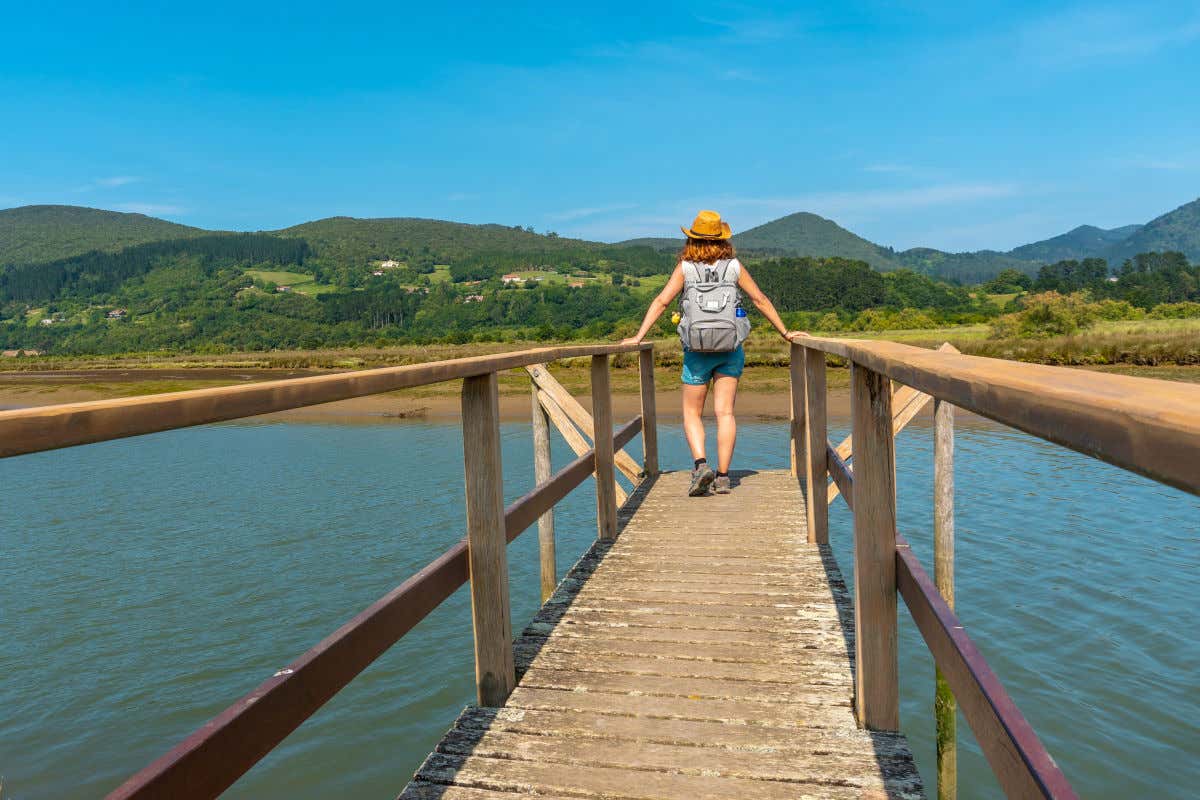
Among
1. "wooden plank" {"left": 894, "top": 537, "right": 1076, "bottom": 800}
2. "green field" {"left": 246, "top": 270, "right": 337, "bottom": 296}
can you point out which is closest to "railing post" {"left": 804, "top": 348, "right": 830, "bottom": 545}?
"wooden plank" {"left": 894, "top": 537, "right": 1076, "bottom": 800}

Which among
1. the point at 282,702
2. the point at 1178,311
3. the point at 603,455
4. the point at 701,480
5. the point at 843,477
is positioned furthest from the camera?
the point at 1178,311

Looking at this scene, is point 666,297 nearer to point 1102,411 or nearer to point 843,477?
point 843,477

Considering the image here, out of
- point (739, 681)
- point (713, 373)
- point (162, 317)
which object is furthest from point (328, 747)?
point (162, 317)

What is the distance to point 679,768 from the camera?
2402mm

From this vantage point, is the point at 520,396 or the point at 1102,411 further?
the point at 520,396

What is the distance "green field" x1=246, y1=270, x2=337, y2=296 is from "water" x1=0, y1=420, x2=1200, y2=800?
12376cm

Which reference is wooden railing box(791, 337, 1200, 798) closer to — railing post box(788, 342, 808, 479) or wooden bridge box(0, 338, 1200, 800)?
wooden bridge box(0, 338, 1200, 800)

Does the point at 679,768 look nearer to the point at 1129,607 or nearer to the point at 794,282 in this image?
the point at 1129,607

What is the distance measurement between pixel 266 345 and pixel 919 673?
→ 93663mm

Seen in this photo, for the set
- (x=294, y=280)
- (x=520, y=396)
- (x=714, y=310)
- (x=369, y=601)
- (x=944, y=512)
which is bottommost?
(x=369, y=601)

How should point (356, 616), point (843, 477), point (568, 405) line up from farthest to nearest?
point (568, 405)
point (843, 477)
point (356, 616)

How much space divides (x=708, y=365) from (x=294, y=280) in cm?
14529

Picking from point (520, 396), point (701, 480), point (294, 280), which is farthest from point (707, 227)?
point (294, 280)

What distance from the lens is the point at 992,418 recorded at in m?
1.12
